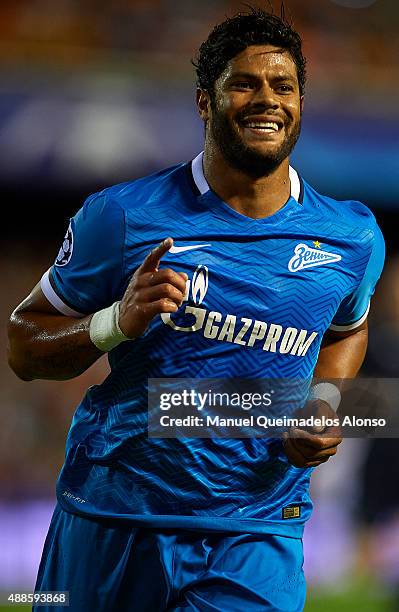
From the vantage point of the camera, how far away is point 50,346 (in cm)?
288

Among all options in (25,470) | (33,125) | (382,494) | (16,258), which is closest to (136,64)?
(33,125)

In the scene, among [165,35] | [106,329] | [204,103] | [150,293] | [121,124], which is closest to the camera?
[150,293]

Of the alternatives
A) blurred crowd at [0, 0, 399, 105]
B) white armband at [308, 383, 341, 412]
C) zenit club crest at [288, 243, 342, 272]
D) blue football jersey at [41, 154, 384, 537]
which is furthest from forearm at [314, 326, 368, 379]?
blurred crowd at [0, 0, 399, 105]

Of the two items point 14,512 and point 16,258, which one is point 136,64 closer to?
point 16,258

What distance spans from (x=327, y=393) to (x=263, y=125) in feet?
2.64

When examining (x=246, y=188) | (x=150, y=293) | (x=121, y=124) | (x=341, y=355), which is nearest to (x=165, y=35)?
(x=121, y=124)

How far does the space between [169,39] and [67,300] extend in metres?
4.70

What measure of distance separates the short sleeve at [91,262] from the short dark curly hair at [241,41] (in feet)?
1.61

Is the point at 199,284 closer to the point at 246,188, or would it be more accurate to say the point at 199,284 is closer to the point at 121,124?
the point at 246,188

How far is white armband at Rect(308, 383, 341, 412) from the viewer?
3.06 meters

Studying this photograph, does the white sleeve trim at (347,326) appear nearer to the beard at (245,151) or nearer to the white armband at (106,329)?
the beard at (245,151)

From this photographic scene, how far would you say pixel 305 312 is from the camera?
2891 mm

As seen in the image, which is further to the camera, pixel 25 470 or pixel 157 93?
pixel 157 93

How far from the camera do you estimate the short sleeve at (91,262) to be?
2807 millimetres
